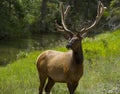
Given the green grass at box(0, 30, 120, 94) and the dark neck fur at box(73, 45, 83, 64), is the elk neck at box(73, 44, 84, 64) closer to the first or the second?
the dark neck fur at box(73, 45, 83, 64)

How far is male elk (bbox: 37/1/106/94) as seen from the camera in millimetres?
10680

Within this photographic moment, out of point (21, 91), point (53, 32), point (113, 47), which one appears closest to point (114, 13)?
point (53, 32)

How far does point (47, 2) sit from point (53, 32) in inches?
364

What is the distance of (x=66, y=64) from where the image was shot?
432 inches

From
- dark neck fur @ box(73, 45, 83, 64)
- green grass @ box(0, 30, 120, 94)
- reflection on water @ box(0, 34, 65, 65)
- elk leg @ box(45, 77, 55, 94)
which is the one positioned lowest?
reflection on water @ box(0, 34, 65, 65)

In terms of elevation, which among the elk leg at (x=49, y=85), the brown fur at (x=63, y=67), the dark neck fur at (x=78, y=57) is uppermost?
the dark neck fur at (x=78, y=57)

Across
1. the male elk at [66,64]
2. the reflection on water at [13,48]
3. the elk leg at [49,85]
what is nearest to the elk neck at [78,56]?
the male elk at [66,64]

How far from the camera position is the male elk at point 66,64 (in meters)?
10.7

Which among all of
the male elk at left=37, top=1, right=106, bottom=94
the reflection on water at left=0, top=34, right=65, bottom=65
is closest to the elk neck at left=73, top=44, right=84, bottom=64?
the male elk at left=37, top=1, right=106, bottom=94

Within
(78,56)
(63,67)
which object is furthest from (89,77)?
(78,56)

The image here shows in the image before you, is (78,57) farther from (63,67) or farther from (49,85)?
(49,85)

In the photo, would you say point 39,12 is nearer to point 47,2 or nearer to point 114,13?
point 47,2

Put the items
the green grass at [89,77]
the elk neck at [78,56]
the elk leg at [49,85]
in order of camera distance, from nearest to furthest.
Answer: the elk neck at [78,56]
the elk leg at [49,85]
the green grass at [89,77]

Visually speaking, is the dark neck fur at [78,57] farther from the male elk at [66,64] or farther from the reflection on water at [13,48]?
the reflection on water at [13,48]
